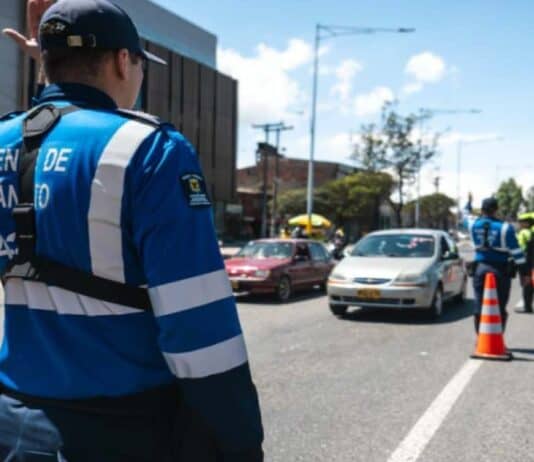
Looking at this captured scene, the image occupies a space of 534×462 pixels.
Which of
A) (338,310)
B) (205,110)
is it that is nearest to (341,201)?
(205,110)

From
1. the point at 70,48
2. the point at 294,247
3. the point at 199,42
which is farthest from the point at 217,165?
the point at 70,48

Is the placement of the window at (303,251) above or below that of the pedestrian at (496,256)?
below

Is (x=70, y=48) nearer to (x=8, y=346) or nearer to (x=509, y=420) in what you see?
(x=8, y=346)

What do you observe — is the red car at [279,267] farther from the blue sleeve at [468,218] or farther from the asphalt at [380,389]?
the blue sleeve at [468,218]

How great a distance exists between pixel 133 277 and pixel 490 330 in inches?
272

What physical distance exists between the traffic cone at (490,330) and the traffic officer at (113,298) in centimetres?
670

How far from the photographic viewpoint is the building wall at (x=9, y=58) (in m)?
29.7

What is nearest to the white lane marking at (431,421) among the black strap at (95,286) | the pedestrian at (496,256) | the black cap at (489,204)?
the pedestrian at (496,256)

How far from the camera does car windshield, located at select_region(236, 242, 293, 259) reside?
15320mm

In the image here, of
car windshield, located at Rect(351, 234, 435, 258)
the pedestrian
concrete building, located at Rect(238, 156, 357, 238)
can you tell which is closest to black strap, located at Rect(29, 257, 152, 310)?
the pedestrian

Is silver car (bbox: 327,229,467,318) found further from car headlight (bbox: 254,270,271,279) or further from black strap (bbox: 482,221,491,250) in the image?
black strap (bbox: 482,221,491,250)

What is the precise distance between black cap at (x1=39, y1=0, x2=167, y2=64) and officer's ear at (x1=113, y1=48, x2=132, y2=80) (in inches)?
0.6

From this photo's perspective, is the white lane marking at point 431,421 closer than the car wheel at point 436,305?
Yes

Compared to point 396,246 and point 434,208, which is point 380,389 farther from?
point 434,208
